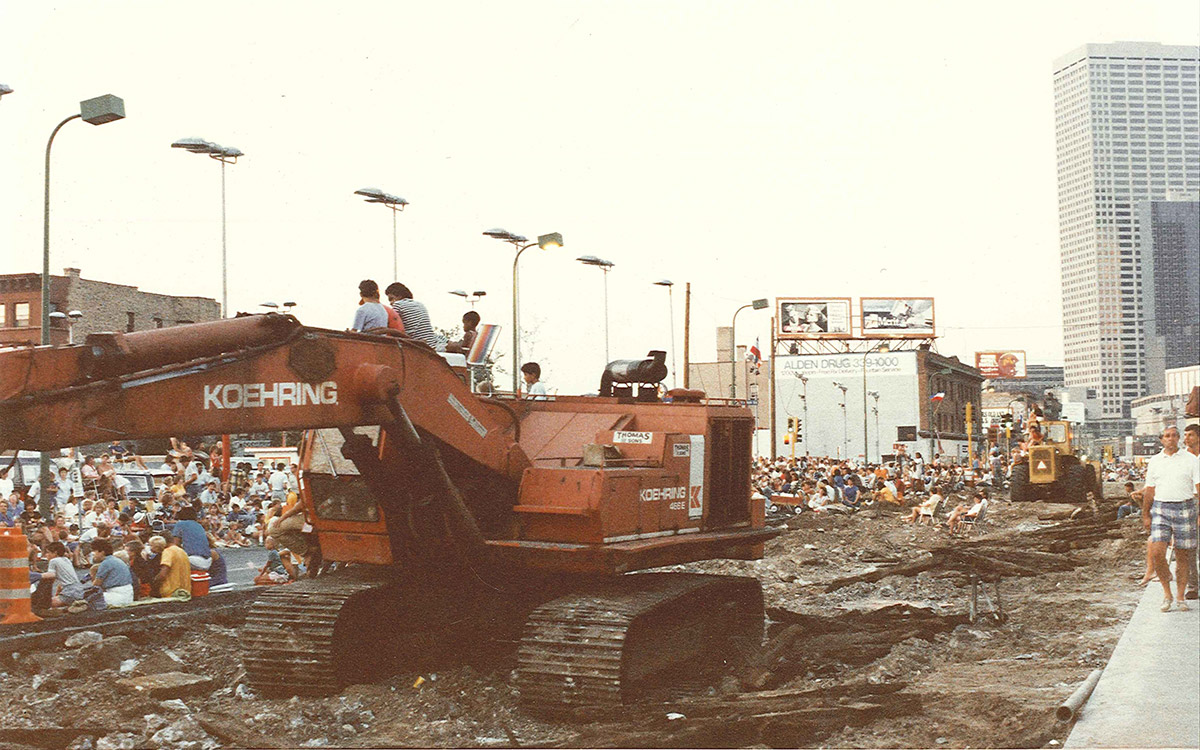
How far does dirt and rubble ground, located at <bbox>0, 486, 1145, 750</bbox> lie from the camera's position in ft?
27.0

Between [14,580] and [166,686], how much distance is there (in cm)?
338

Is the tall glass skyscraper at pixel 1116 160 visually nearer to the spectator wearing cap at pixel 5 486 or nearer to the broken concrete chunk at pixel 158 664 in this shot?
the broken concrete chunk at pixel 158 664

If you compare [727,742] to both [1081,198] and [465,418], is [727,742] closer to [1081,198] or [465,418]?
[465,418]

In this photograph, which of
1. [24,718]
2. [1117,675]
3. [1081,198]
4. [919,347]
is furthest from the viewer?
[919,347]

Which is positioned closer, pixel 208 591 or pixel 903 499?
pixel 208 591

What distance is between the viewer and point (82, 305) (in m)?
63.2

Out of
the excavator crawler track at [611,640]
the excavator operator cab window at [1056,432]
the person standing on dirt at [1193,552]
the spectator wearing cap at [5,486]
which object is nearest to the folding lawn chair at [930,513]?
the excavator operator cab window at [1056,432]

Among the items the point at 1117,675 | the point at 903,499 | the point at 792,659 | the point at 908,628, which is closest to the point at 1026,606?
the point at 908,628

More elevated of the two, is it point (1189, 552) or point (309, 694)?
point (1189, 552)

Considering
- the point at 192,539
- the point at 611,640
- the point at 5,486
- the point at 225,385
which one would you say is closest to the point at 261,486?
the point at 5,486

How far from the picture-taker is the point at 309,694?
9.72 meters

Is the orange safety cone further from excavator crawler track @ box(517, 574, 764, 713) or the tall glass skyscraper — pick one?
the tall glass skyscraper

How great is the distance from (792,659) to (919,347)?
3679 inches

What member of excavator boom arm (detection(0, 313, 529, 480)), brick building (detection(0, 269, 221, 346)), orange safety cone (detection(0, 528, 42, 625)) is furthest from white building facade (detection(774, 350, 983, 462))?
excavator boom arm (detection(0, 313, 529, 480))
